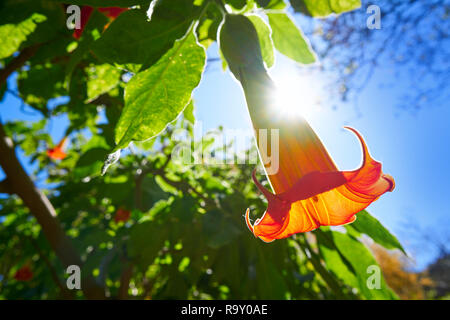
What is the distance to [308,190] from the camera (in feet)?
1.15

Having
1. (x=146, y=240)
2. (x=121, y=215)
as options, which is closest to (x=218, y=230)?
(x=146, y=240)

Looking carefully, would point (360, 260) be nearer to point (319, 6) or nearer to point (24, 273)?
point (319, 6)

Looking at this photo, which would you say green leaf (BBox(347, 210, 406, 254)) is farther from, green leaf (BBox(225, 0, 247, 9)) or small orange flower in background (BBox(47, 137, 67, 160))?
small orange flower in background (BBox(47, 137, 67, 160))

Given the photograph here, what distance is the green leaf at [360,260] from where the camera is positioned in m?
0.72

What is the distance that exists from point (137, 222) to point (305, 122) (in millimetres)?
726

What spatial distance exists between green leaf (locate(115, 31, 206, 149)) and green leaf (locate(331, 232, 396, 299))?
1.71ft

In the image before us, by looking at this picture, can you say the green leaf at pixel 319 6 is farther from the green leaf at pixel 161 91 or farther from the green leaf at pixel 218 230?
the green leaf at pixel 218 230

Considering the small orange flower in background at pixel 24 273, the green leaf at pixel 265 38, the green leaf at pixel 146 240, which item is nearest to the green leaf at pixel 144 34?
the green leaf at pixel 265 38

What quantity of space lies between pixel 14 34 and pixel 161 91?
13.8 inches

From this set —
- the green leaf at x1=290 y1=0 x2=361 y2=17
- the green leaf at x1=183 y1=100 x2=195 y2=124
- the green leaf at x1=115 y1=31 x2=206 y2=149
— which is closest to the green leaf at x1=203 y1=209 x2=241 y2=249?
the green leaf at x1=183 y1=100 x2=195 y2=124

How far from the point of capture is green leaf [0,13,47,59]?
0.57m

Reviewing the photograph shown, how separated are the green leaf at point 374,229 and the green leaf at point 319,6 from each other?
1.11 ft
